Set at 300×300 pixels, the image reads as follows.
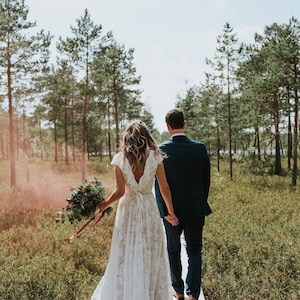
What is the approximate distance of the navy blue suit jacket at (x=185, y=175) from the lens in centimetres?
445

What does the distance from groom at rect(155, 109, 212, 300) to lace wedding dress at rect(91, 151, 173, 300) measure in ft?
1.19

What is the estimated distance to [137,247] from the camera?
163 inches

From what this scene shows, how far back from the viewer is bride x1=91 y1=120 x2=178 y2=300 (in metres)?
4.03

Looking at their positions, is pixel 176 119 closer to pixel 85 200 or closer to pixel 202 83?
pixel 85 200

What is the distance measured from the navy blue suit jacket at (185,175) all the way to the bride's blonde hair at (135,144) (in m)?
0.52

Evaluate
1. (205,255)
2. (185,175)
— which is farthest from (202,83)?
(185,175)

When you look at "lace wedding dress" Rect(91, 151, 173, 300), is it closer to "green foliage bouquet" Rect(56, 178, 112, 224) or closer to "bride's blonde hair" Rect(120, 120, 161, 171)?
"bride's blonde hair" Rect(120, 120, 161, 171)

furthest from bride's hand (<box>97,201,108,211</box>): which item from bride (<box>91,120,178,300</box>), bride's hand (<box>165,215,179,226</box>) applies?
bride's hand (<box>165,215,179,226</box>)

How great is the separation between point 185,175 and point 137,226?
3.03ft

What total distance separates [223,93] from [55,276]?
23.5 metres

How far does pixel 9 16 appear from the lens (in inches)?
814

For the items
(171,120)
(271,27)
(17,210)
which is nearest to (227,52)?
(271,27)

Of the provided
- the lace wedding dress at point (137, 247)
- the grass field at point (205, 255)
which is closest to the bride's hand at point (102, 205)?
the lace wedding dress at point (137, 247)

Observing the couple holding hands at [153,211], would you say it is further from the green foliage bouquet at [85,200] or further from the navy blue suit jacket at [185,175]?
the green foliage bouquet at [85,200]
